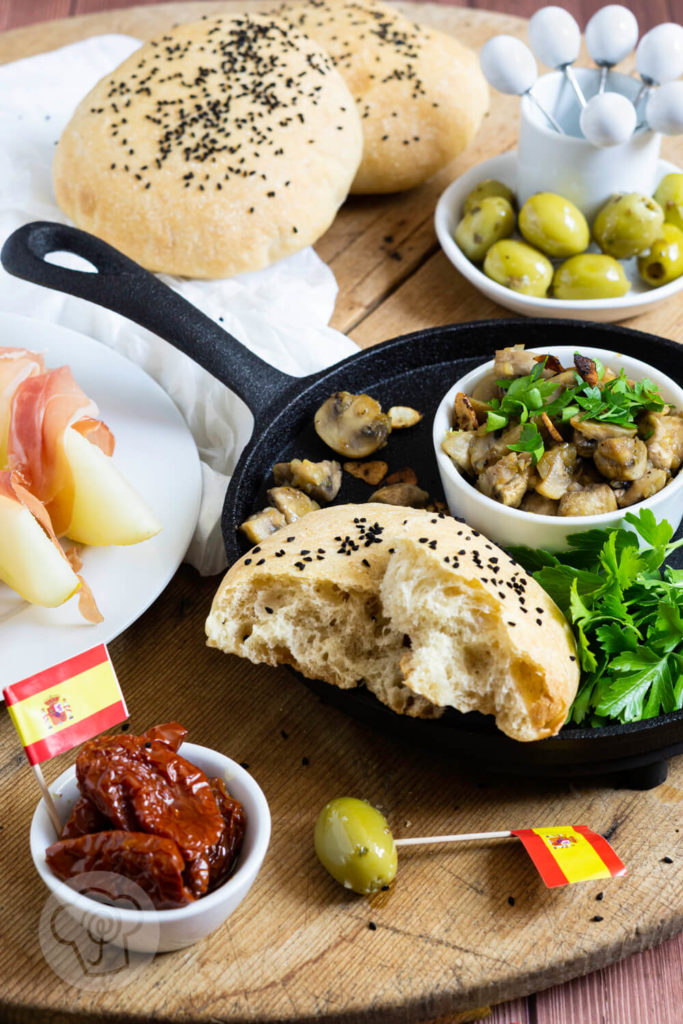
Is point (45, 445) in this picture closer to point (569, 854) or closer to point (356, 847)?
point (356, 847)

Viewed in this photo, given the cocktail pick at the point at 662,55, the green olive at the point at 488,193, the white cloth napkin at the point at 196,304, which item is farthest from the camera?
the green olive at the point at 488,193

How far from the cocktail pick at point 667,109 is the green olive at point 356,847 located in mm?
1813

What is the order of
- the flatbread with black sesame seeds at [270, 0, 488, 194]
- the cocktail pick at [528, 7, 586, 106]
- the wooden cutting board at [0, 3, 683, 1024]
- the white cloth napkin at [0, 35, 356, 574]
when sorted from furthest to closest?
the flatbread with black sesame seeds at [270, 0, 488, 194] < the cocktail pick at [528, 7, 586, 106] < the white cloth napkin at [0, 35, 356, 574] < the wooden cutting board at [0, 3, 683, 1024]

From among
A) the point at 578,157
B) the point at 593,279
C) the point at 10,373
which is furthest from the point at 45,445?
the point at 578,157

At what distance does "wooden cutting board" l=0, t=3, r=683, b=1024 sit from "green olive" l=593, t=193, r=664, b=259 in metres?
1.45

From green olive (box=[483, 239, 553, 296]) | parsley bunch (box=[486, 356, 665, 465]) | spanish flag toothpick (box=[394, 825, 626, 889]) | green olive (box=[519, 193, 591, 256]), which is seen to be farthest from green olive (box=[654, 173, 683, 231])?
spanish flag toothpick (box=[394, 825, 626, 889])

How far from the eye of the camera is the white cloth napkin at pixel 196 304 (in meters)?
2.41

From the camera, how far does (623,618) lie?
165 centimetres

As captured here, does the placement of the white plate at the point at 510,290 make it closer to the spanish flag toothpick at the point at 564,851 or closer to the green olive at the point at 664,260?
the green olive at the point at 664,260

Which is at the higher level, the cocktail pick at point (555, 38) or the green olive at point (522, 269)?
the cocktail pick at point (555, 38)

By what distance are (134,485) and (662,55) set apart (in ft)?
5.62

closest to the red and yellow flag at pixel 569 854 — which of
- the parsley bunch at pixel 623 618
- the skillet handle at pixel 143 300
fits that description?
the parsley bunch at pixel 623 618

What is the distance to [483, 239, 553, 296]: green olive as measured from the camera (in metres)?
2.64

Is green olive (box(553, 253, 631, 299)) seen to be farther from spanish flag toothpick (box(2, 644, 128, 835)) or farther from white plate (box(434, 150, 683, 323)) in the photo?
spanish flag toothpick (box(2, 644, 128, 835))
